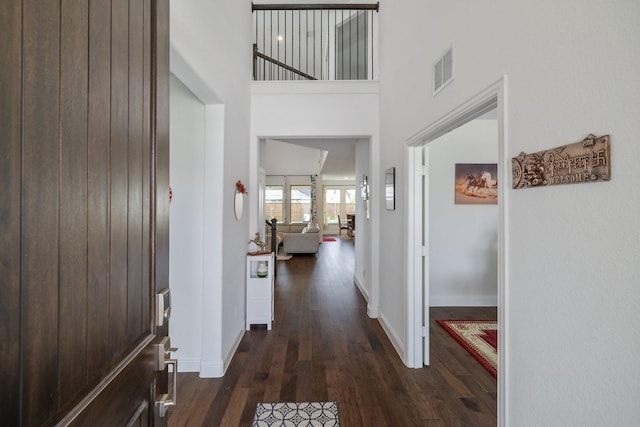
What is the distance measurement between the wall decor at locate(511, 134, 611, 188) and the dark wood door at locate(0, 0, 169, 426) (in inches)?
56.7

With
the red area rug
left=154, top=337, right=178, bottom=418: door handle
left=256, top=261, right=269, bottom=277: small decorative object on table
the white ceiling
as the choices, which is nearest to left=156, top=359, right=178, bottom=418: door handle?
left=154, top=337, right=178, bottom=418: door handle

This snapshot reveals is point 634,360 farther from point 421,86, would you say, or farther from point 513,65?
point 421,86

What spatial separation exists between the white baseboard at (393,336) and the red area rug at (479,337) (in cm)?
71

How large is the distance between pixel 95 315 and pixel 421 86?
259cm

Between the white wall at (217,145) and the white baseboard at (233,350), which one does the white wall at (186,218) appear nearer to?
the white wall at (217,145)

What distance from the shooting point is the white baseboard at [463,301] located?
4.14 metres

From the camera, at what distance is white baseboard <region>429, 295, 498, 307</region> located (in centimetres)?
414

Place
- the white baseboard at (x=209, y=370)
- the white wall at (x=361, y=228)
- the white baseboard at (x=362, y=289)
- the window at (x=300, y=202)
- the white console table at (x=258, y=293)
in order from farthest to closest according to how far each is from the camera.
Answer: the window at (x=300, y=202) → the white wall at (x=361, y=228) → the white baseboard at (x=362, y=289) → the white console table at (x=258, y=293) → the white baseboard at (x=209, y=370)

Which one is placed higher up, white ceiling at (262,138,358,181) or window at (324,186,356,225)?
white ceiling at (262,138,358,181)

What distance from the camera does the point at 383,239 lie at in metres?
3.55

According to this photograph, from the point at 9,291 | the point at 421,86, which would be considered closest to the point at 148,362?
the point at 9,291

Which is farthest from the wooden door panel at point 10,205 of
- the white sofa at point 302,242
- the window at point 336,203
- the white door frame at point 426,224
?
the window at point 336,203

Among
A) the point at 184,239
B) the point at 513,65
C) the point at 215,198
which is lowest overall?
the point at 184,239

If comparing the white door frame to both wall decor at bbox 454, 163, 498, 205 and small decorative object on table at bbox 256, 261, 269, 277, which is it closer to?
small decorative object on table at bbox 256, 261, 269, 277
